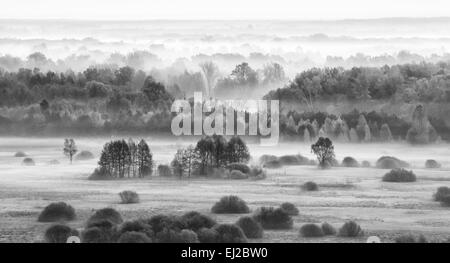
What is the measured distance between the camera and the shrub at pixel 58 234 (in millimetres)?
13430

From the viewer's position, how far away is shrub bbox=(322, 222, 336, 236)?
13.7 metres

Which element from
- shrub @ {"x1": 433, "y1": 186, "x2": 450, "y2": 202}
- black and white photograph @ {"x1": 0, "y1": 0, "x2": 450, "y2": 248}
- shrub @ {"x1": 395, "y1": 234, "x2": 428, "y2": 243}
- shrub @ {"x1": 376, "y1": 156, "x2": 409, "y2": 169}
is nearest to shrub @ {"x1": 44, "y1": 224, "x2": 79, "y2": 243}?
black and white photograph @ {"x1": 0, "y1": 0, "x2": 450, "y2": 248}

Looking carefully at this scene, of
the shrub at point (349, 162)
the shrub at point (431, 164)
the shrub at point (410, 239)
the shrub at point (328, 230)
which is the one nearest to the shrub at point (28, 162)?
the shrub at point (328, 230)

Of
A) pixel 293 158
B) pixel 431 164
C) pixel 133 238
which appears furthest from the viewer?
pixel 293 158

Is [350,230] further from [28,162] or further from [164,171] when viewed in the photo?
[28,162]

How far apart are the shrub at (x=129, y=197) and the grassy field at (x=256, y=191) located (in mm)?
56

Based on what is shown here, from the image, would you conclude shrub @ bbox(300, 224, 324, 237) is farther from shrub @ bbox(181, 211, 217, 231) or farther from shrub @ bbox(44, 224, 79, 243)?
shrub @ bbox(44, 224, 79, 243)

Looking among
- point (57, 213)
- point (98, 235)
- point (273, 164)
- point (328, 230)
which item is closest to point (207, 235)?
point (98, 235)

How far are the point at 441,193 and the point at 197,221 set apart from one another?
10.6 feet

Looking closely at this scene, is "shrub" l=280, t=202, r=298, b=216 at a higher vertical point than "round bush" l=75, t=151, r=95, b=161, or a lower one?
lower

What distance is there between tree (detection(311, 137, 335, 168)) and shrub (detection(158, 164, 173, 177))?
1.88m

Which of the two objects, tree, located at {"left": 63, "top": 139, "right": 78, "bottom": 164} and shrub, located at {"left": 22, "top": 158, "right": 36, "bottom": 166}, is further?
tree, located at {"left": 63, "top": 139, "right": 78, "bottom": 164}

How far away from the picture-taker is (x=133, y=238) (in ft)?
42.3
